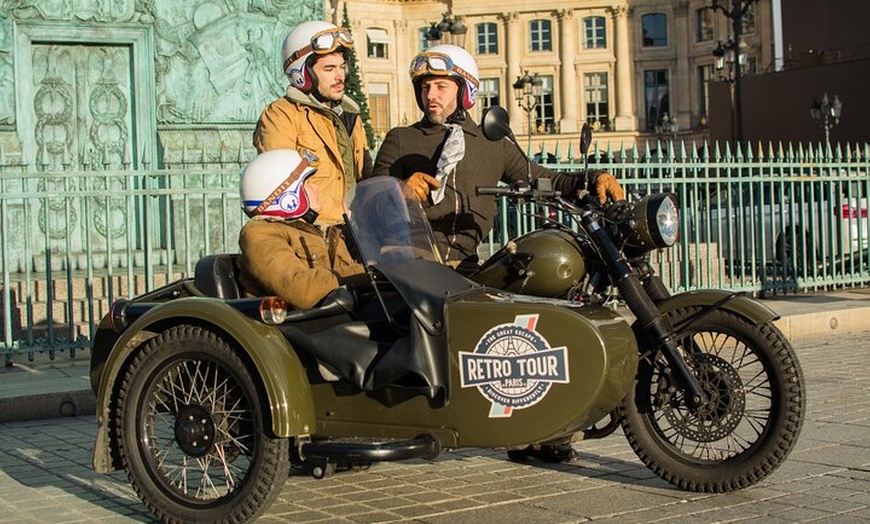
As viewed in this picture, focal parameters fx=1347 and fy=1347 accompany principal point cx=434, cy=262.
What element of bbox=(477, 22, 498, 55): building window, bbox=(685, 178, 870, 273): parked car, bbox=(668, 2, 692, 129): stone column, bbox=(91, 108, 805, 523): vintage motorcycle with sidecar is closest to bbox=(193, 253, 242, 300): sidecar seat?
bbox=(91, 108, 805, 523): vintage motorcycle with sidecar

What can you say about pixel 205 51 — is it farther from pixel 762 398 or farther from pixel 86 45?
pixel 762 398

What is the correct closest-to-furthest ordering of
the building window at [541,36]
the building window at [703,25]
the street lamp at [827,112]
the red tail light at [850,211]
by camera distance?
the red tail light at [850,211] < the street lamp at [827,112] < the building window at [703,25] < the building window at [541,36]

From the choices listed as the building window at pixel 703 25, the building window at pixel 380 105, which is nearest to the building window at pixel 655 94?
the building window at pixel 703 25

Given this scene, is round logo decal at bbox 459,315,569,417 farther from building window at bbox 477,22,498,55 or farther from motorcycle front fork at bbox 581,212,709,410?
building window at bbox 477,22,498,55

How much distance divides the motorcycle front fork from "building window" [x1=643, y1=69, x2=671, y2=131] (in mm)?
84652

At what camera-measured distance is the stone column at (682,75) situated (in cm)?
8712

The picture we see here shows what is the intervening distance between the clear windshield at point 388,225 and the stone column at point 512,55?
3298 inches

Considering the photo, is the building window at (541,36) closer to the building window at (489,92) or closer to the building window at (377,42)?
the building window at (489,92)

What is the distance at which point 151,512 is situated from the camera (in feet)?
17.2

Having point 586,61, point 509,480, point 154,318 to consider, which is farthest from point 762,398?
point 586,61

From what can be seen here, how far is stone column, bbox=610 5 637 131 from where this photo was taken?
8850cm

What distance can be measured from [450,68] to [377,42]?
82.7 m

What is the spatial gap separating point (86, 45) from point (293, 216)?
798cm

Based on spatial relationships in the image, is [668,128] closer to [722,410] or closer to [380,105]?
[380,105]
